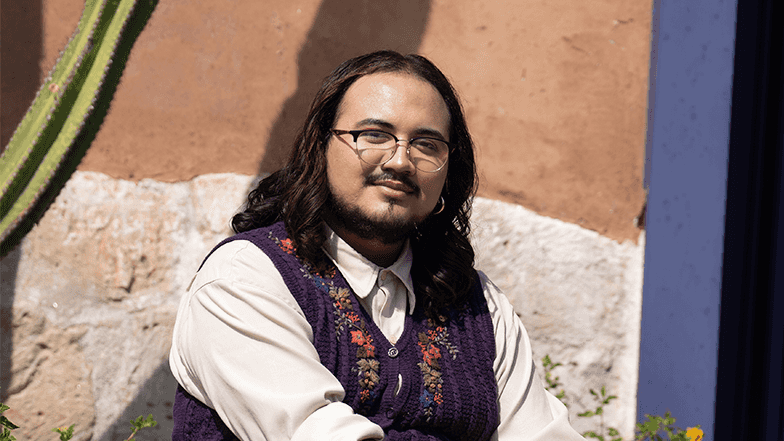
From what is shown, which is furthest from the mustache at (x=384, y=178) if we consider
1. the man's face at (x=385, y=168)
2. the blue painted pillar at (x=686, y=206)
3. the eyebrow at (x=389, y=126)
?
the blue painted pillar at (x=686, y=206)

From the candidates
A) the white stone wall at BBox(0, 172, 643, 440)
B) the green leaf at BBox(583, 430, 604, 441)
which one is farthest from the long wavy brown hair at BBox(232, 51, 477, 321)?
the green leaf at BBox(583, 430, 604, 441)

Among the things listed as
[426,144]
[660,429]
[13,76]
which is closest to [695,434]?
[660,429]

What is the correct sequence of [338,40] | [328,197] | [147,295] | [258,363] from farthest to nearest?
[338,40] < [147,295] < [328,197] < [258,363]

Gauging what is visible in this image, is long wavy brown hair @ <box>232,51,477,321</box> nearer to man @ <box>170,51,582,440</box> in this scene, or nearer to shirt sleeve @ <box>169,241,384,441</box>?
man @ <box>170,51,582,440</box>

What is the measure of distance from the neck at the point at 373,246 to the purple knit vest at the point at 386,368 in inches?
5.8

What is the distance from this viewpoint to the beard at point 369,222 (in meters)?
1.61

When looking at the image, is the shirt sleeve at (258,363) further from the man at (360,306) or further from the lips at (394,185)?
the lips at (394,185)

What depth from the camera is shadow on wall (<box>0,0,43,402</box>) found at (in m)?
2.03

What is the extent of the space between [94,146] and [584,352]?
1949 millimetres

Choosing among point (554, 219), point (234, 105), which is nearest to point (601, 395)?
point (554, 219)

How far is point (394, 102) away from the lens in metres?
1.63

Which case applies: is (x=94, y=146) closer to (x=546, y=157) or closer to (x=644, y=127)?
(x=546, y=157)

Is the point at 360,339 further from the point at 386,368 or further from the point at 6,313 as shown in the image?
the point at 6,313

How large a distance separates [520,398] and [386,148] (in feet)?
2.43
